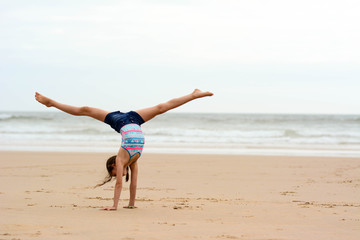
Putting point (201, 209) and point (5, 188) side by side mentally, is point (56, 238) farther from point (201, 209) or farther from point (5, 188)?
point (5, 188)

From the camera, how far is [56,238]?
4953 millimetres

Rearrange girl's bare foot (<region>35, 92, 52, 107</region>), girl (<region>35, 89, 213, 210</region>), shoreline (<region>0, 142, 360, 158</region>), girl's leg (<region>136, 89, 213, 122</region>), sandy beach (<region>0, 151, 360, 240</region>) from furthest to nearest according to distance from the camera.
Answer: shoreline (<region>0, 142, 360, 158</region>), girl's bare foot (<region>35, 92, 52, 107</region>), girl's leg (<region>136, 89, 213, 122</region>), girl (<region>35, 89, 213, 210</region>), sandy beach (<region>0, 151, 360, 240</region>)

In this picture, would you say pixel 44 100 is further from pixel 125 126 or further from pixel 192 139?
pixel 192 139

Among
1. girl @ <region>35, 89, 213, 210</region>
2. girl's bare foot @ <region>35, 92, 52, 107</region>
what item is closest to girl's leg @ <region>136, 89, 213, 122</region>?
girl @ <region>35, 89, 213, 210</region>

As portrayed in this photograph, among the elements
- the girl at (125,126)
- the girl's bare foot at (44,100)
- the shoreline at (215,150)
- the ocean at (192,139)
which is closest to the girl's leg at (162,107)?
the girl at (125,126)

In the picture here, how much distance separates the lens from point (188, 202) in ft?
25.5

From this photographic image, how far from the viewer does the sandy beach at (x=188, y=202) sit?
5.41 m

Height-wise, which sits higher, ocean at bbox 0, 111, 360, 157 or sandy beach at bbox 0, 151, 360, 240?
ocean at bbox 0, 111, 360, 157

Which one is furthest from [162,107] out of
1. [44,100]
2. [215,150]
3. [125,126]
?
[215,150]

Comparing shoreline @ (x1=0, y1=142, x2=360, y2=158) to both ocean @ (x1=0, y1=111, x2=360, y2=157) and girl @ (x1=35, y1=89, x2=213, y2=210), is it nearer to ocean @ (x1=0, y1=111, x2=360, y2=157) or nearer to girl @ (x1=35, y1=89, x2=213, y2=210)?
ocean @ (x1=0, y1=111, x2=360, y2=157)

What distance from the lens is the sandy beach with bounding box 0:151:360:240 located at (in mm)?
5414

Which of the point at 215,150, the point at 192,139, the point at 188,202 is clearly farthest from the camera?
the point at 192,139

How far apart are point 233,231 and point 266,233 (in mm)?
376

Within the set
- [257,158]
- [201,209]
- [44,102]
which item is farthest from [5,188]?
[257,158]
